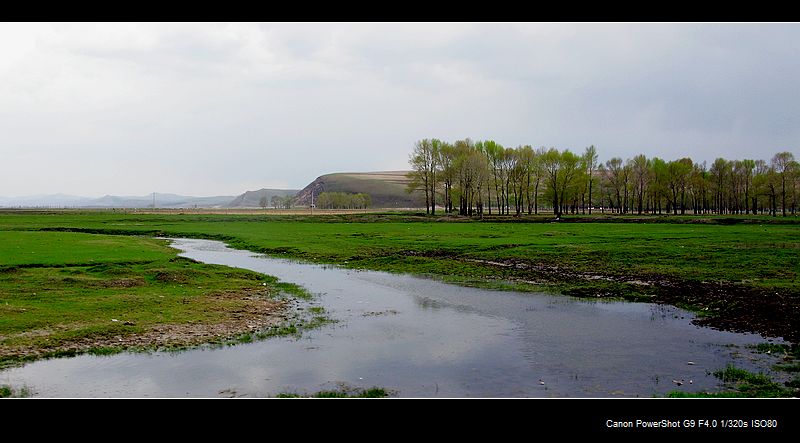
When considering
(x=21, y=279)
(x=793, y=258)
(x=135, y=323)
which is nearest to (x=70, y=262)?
(x=21, y=279)

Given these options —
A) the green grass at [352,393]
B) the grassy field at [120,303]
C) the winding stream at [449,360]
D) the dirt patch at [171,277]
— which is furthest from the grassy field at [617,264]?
the green grass at [352,393]

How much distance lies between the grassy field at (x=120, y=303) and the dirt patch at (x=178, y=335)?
0.03m

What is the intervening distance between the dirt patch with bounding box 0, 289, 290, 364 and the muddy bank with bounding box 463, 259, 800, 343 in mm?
16679

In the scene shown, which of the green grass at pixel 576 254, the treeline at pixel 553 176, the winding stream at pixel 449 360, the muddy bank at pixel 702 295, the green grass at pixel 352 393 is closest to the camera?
the green grass at pixel 352 393

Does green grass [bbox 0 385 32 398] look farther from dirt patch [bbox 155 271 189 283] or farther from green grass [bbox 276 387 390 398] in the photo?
dirt patch [bbox 155 271 189 283]

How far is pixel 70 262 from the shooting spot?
3450 cm

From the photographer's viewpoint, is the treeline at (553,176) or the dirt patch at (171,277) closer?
the dirt patch at (171,277)

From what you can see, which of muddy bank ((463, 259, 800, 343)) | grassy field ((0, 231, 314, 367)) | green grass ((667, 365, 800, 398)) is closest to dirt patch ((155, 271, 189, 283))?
grassy field ((0, 231, 314, 367))

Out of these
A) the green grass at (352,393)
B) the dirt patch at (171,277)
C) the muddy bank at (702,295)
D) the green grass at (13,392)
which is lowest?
the muddy bank at (702,295)

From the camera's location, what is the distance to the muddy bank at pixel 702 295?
2047 cm

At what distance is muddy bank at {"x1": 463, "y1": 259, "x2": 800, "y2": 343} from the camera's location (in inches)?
806

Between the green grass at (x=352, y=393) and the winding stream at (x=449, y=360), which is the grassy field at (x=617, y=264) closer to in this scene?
the winding stream at (x=449, y=360)
